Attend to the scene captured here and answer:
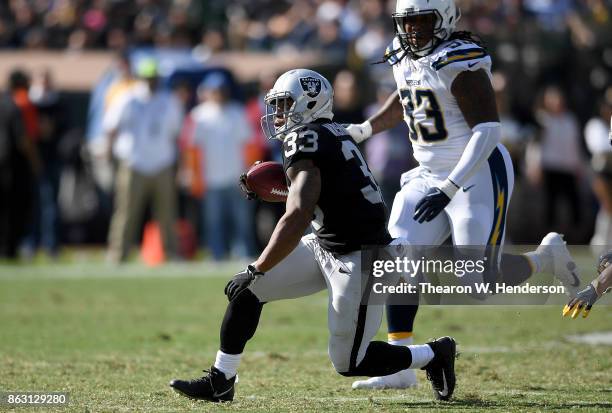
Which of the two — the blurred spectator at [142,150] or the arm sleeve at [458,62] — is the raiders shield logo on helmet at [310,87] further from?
the blurred spectator at [142,150]

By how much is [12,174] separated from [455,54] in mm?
7904

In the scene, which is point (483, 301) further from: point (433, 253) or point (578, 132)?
point (578, 132)

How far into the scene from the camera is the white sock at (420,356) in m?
5.31

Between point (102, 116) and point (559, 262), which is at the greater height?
point (559, 262)

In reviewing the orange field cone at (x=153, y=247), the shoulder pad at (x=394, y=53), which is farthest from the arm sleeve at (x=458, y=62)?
the orange field cone at (x=153, y=247)

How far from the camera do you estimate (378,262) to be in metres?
5.18

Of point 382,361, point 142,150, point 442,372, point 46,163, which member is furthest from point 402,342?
point 46,163

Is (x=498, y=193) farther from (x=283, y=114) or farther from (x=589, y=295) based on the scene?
(x=283, y=114)

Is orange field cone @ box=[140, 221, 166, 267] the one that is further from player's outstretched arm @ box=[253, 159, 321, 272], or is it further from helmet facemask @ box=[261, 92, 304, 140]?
player's outstretched arm @ box=[253, 159, 321, 272]

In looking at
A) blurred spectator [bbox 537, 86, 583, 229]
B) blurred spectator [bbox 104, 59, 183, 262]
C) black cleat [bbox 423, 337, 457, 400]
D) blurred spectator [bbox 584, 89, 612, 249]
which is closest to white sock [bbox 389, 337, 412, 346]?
black cleat [bbox 423, 337, 457, 400]

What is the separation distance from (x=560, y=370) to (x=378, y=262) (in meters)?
1.62

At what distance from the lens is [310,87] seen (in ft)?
17.0

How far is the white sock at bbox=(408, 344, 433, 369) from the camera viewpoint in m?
5.31

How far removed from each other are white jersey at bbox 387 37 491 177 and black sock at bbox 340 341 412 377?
40.7 inches
